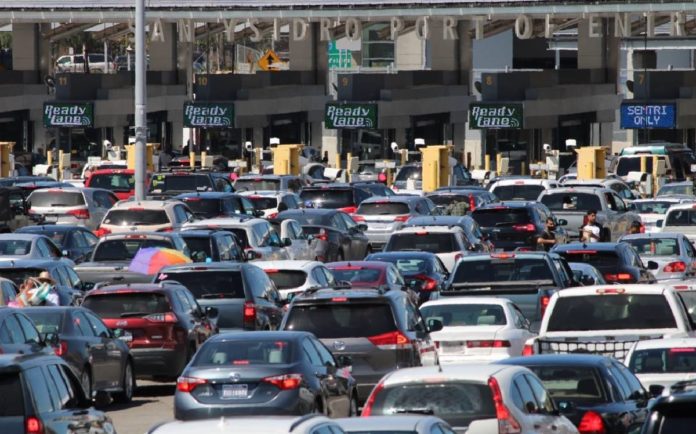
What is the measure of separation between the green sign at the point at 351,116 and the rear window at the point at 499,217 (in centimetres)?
2878

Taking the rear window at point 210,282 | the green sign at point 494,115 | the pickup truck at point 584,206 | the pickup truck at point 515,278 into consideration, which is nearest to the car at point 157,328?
the rear window at point 210,282

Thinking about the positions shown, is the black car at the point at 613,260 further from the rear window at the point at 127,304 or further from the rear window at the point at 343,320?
the rear window at the point at 343,320

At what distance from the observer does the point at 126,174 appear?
162 ft

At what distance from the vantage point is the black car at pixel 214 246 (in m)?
31.7

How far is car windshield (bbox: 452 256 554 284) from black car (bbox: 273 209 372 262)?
37.4ft

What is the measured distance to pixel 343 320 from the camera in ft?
69.8

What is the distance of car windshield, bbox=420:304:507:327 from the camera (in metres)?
23.2

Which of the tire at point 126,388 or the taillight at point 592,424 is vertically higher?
the taillight at point 592,424

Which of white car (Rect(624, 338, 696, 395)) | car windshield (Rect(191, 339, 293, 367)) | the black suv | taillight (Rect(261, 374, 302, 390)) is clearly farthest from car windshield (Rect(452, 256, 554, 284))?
taillight (Rect(261, 374, 302, 390))

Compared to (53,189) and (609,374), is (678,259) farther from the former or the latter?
(609,374)

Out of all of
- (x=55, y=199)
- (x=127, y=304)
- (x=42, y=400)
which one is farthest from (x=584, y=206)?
(x=42, y=400)

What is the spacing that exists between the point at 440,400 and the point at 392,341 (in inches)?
239

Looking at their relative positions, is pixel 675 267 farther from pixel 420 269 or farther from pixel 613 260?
pixel 420 269

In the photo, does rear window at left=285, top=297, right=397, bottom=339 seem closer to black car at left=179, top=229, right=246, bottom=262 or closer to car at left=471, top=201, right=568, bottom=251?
black car at left=179, top=229, right=246, bottom=262
